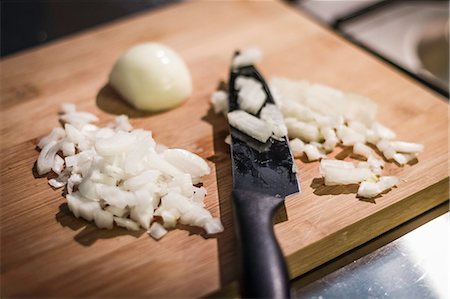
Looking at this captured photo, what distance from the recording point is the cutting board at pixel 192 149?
3.37ft

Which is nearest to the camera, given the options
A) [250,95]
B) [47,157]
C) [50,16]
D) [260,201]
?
[260,201]

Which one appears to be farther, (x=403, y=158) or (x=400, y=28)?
(x=400, y=28)

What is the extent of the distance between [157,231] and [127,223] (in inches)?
2.5

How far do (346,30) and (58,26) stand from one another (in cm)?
105

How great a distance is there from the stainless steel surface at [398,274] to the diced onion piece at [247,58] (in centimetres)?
63

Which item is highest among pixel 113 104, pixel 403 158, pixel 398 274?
pixel 113 104

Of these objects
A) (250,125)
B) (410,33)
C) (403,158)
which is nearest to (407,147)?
(403,158)

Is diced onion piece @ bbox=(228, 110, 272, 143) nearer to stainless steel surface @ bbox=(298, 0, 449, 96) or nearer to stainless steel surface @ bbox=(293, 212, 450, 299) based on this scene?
stainless steel surface @ bbox=(293, 212, 450, 299)

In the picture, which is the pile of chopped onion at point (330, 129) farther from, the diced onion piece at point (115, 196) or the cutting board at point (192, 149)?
the diced onion piece at point (115, 196)

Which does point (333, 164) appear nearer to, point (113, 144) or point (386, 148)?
point (386, 148)

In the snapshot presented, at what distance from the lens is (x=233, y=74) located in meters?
1.47

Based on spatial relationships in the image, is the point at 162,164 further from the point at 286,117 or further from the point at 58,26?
the point at 58,26

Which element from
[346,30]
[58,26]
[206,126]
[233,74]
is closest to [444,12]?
[346,30]

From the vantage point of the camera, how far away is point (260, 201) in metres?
1.04
